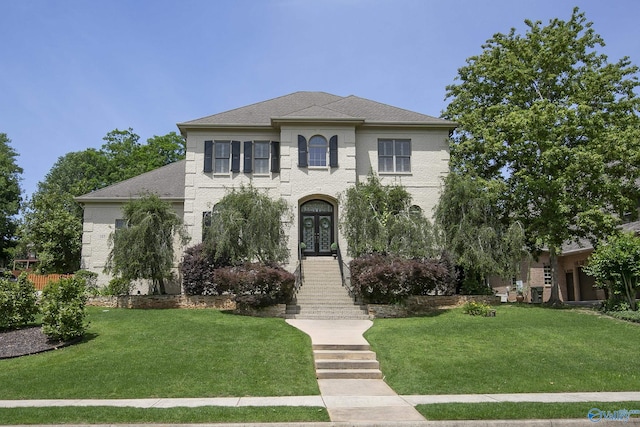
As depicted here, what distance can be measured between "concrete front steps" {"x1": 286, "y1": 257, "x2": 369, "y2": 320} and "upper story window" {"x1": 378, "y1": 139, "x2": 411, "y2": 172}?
4.99m

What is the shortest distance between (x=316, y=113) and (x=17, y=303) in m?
14.1

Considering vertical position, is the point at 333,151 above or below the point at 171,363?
above

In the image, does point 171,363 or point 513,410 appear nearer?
point 513,410

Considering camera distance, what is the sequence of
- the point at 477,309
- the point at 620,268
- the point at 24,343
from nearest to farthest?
the point at 24,343
the point at 620,268
the point at 477,309

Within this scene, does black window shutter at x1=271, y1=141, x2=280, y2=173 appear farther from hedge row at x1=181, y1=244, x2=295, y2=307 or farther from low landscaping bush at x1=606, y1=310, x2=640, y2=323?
low landscaping bush at x1=606, y1=310, x2=640, y2=323

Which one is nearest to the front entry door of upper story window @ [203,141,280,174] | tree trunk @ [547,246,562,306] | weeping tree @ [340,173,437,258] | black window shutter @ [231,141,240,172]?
upper story window @ [203,141,280,174]

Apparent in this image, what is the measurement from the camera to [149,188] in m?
26.5

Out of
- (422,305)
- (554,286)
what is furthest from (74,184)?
(554,286)

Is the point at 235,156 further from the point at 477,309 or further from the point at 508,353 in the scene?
the point at 508,353

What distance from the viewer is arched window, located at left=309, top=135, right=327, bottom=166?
24.2 meters

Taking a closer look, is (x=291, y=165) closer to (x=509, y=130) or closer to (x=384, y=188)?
(x=384, y=188)

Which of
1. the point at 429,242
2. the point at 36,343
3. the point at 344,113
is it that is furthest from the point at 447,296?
the point at 36,343

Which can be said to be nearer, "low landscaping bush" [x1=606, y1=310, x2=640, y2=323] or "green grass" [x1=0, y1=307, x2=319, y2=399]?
"green grass" [x1=0, y1=307, x2=319, y2=399]

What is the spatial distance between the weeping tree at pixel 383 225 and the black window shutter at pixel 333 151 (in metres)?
2.10
